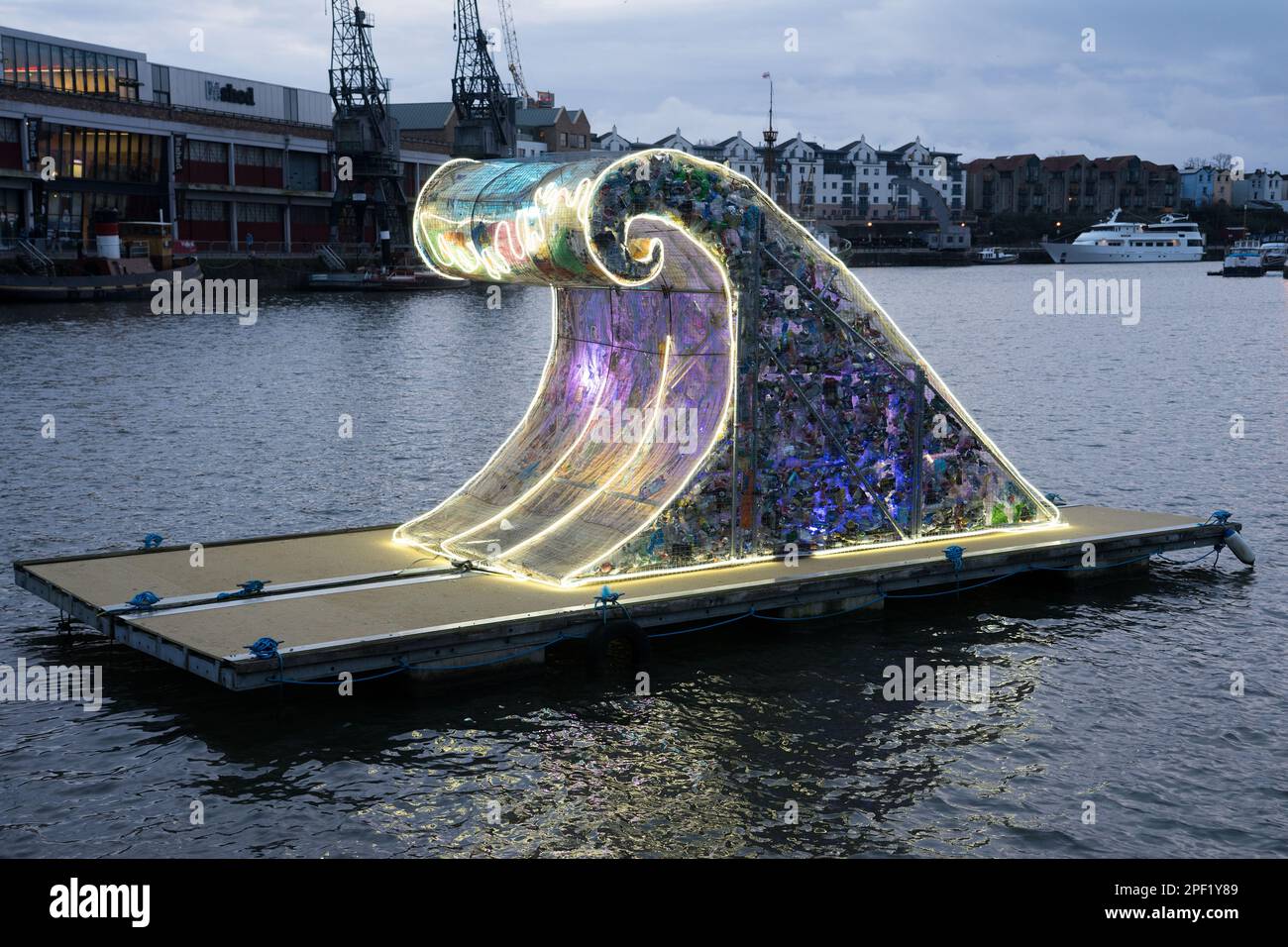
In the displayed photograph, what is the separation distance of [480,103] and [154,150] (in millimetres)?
34313

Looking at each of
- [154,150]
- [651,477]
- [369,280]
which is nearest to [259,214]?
[369,280]

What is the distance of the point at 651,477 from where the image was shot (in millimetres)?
22125

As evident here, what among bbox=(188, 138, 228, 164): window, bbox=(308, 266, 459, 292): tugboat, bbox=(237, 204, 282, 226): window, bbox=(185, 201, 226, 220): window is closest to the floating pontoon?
bbox=(185, 201, 226, 220): window

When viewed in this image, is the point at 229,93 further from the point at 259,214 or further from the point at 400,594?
the point at 400,594

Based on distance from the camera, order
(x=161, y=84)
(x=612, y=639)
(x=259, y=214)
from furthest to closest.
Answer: (x=259, y=214) → (x=161, y=84) → (x=612, y=639)

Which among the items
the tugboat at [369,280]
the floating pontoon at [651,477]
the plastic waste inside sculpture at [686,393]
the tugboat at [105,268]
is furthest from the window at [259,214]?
the plastic waste inside sculpture at [686,393]

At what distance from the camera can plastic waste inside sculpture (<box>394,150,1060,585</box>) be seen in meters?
21.1

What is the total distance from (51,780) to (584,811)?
20.0 feet

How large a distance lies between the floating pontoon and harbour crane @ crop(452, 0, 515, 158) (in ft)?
379
